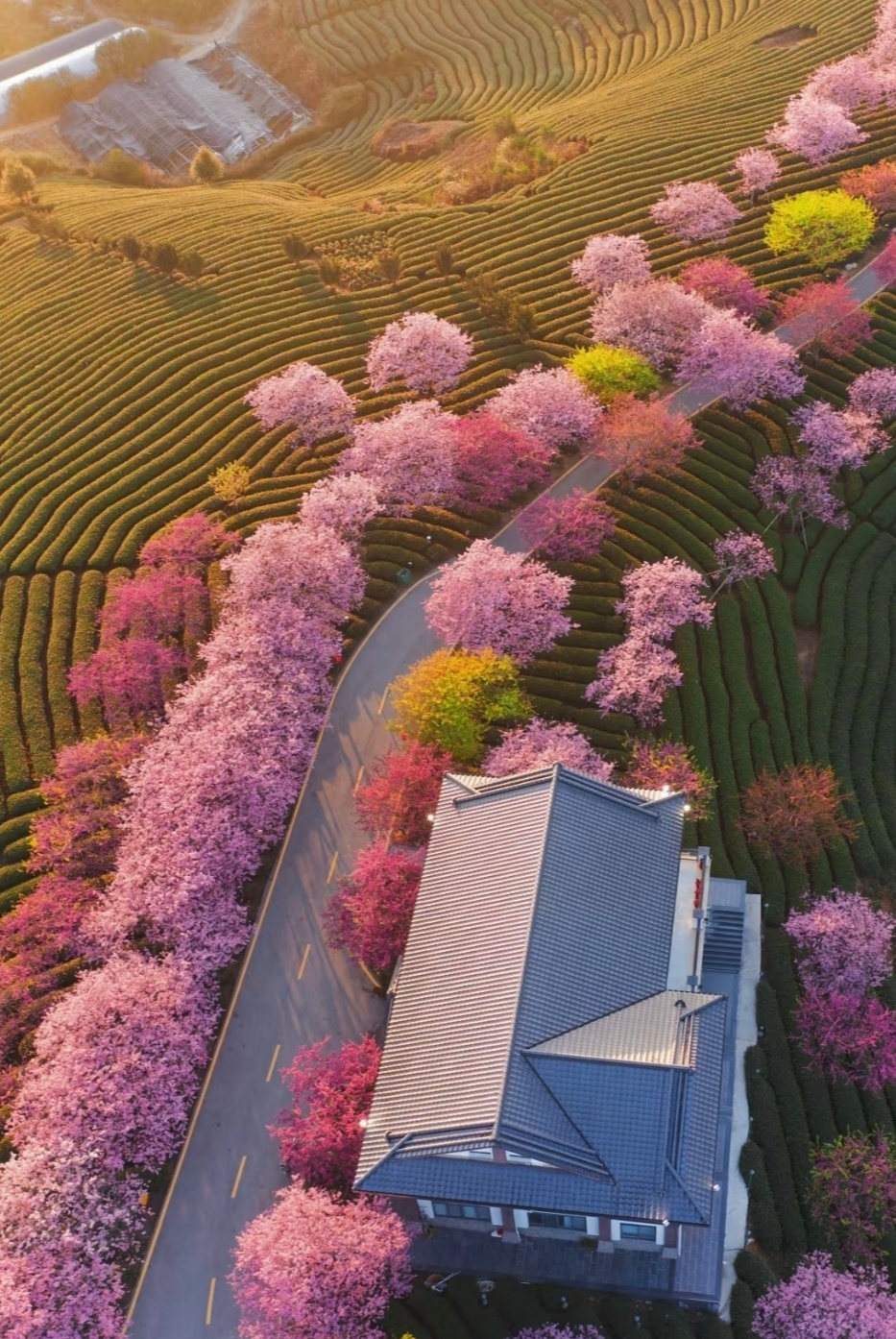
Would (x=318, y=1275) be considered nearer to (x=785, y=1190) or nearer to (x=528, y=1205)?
(x=528, y=1205)

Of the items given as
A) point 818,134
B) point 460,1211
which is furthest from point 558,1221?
point 818,134

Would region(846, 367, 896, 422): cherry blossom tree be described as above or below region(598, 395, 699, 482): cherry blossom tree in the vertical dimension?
below

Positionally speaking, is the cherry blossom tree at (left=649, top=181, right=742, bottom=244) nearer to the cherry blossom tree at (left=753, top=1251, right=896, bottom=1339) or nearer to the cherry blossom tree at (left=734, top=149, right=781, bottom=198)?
the cherry blossom tree at (left=734, top=149, right=781, bottom=198)

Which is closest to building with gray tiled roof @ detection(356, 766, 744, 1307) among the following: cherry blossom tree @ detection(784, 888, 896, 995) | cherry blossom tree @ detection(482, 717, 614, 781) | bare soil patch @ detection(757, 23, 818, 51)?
cherry blossom tree @ detection(784, 888, 896, 995)

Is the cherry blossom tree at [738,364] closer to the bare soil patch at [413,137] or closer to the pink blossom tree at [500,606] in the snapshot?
the pink blossom tree at [500,606]

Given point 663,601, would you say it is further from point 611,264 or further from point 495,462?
point 611,264

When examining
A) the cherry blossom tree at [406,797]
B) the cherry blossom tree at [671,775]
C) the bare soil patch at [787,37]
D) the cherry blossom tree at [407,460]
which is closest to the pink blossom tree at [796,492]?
the cherry blossom tree at [671,775]
